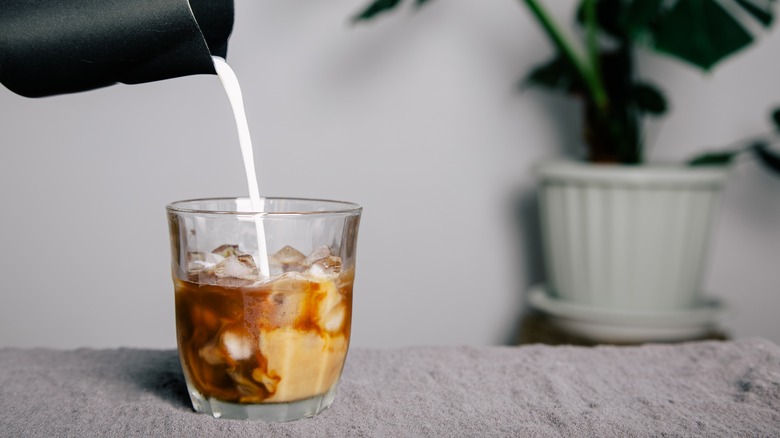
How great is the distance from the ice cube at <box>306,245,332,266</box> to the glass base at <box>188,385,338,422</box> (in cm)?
11

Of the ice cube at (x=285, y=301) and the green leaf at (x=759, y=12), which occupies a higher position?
the green leaf at (x=759, y=12)

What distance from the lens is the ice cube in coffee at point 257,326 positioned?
57 centimetres

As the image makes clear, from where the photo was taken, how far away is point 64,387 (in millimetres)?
646

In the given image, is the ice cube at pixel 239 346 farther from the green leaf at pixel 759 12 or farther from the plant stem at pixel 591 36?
the green leaf at pixel 759 12

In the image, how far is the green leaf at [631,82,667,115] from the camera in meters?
1.51

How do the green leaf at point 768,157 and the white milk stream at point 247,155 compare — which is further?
the green leaf at point 768,157

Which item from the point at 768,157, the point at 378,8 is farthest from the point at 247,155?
the point at 768,157

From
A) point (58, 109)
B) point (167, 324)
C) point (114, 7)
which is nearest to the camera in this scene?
point (114, 7)

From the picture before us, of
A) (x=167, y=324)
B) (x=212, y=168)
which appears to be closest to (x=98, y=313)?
(x=167, y=324)

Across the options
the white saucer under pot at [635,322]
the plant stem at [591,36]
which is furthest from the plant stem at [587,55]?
the white saucer under pot at [635,322]

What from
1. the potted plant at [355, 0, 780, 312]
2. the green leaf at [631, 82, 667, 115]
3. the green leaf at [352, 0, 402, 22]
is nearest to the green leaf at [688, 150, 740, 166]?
the potted plant at [355, 0, 780, 312]

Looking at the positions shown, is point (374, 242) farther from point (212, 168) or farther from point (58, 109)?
point (58, 109)

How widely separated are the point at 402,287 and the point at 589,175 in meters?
0.55

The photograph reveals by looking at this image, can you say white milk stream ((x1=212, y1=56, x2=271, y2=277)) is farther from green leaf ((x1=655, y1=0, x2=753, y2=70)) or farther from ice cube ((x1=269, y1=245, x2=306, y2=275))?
green leaf ((x1=655, y1=0, x2=753, y2=70))
